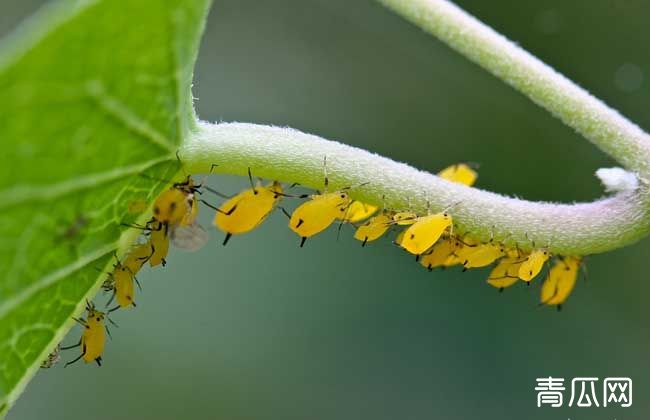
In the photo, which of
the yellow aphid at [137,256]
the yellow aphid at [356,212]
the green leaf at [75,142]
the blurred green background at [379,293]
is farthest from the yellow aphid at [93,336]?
the blurred green background at [379,293]

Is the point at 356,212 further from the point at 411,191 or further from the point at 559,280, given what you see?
the point at 559,280

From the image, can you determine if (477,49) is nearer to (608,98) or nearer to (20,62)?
(20,62)

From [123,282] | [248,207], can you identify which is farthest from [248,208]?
[123,282]

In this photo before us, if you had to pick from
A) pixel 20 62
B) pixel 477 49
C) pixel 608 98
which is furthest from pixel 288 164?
pixel 608 98

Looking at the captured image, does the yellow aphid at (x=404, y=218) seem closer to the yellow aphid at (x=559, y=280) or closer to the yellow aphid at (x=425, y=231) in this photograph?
the yellow aphid at (x=425, y=231)

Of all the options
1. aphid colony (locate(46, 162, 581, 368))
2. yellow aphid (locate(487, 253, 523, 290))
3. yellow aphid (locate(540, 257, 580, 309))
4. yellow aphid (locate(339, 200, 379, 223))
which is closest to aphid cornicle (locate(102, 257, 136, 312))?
aphid colony (locate(46, 162, 581, 368))

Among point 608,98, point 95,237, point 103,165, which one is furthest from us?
point 608,98

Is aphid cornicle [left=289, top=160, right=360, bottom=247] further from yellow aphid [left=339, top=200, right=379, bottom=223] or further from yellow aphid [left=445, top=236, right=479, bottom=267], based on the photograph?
yellow aphid [left=445, top=236, right=479, bottom=267]

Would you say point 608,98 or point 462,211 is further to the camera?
point 608,98
